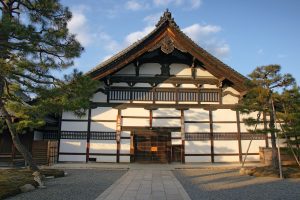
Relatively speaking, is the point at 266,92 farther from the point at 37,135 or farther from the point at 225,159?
the point at 37,135

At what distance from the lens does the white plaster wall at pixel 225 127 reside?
55.8ft

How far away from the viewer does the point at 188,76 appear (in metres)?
17.8

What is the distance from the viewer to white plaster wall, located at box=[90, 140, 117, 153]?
16.4 m

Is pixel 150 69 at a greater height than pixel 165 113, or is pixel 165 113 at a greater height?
pixel 150 69

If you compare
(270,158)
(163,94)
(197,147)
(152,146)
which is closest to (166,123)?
(152,146)

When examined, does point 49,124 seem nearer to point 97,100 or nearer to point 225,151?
point 97,100

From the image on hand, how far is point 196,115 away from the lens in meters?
17.1

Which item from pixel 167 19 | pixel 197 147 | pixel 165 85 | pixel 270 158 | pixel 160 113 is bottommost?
pixel 270 158

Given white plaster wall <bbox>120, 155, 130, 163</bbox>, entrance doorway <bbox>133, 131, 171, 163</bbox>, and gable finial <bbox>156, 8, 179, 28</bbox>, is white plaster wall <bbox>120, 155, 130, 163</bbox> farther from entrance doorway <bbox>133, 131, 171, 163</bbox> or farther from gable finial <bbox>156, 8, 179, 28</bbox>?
gable finial <bbox>156, 8, 179, 28</bbox>

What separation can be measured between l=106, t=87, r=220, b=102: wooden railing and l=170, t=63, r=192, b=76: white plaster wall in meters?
1.13

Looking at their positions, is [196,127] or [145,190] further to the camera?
[196,127]

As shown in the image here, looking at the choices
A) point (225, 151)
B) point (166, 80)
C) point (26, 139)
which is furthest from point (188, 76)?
point (26, 139)

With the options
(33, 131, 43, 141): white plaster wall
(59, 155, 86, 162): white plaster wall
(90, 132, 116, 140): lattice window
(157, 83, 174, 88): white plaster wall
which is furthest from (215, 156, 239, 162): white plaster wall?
(33, 131, 43, 141): white plaster wall

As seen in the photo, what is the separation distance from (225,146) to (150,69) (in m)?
6.86
